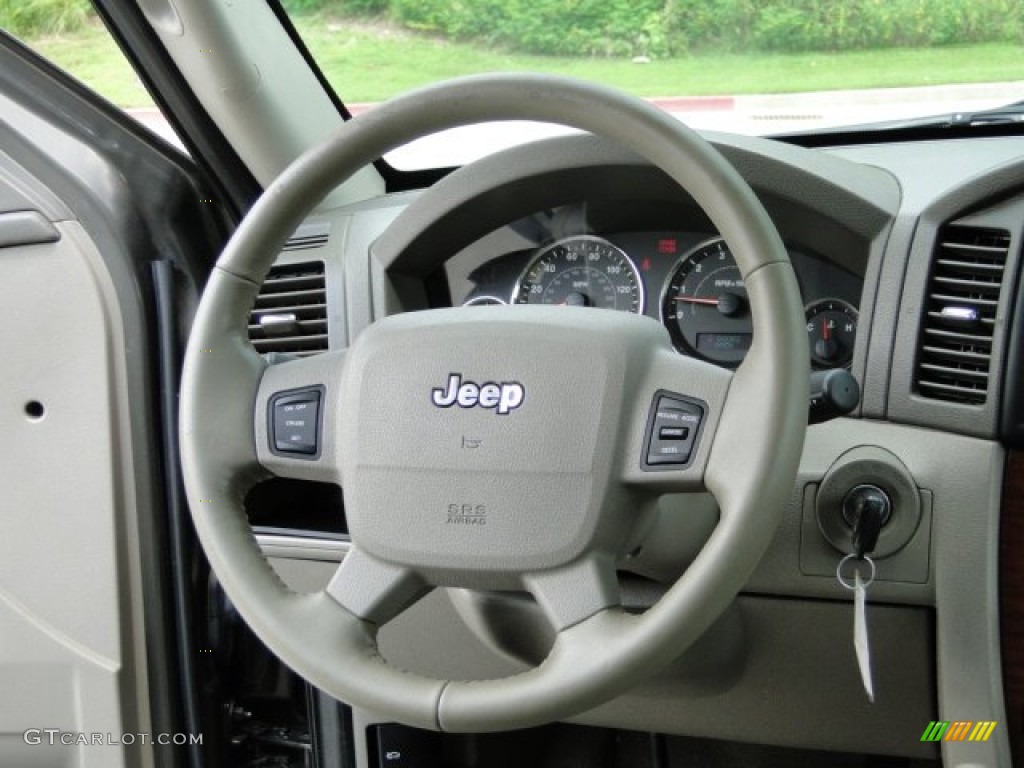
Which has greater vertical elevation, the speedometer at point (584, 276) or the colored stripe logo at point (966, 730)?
the speedometer at point (584, 276)

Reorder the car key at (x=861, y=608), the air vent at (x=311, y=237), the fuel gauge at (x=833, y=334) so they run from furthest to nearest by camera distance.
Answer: the air vent at (x=311, y=237), the fuel gauge at (x=833, y=334), the car key at (x=861, y=608)

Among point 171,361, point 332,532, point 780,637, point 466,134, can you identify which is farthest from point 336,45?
point 780,637

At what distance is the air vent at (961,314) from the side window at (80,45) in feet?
4.14

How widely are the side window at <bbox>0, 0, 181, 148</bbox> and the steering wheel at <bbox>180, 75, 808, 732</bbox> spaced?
0.84 metres

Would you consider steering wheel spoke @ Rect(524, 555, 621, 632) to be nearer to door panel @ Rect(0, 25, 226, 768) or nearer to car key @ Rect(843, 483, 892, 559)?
car key @ Rect(843, 483, 892, 559)

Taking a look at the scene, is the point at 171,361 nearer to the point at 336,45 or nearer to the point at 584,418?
the point at 336,45

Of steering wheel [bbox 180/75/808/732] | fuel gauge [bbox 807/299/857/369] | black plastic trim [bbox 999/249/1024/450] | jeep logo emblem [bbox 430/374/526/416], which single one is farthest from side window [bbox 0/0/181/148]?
black plastic trim [bbox 999/249/1024/450]

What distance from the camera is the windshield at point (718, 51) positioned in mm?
1728

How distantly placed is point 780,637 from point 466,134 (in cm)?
94

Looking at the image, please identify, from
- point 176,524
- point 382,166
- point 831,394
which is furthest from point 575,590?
point 382,166

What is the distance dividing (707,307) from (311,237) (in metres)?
0.61

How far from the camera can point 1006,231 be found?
143 cm

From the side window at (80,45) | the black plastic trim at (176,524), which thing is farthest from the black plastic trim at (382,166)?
the black plastic trim at (176,524)

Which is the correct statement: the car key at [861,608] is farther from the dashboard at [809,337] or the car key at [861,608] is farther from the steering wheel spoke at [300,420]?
the steering wheel spoke at [300,420]
